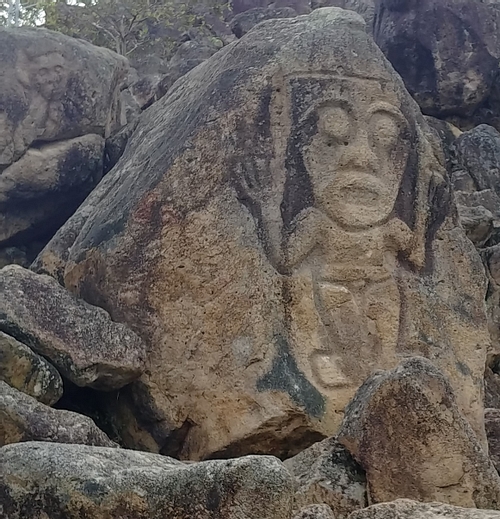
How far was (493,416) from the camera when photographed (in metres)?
6.93

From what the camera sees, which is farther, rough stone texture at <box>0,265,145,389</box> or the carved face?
the carved face

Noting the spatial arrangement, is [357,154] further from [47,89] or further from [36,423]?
[47,89]

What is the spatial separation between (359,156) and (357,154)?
0.02 m

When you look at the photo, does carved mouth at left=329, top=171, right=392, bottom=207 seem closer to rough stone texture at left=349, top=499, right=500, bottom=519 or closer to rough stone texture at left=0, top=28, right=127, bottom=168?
rough stone texture at left=349, top=499, right=500, bottom=519

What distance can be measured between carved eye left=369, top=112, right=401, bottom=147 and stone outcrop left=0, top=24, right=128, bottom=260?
3957mm

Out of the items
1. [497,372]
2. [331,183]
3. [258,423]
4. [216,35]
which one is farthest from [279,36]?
[216,35]

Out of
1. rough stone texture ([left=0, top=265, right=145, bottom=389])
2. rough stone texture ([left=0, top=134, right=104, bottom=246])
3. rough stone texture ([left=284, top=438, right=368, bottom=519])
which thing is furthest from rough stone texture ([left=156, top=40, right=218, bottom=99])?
rough stone texture ([left=284, top=438, right=368, bottom=519])

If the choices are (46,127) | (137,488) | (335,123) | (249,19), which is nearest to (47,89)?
(46,127)

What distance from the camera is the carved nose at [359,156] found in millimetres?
6363

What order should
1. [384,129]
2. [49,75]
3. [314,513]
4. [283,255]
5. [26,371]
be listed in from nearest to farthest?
1. [314,513]
2. [26,371]
3. [283,255]
4. [384,129]
5. [49,75]

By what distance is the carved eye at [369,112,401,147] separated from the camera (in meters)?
6.55

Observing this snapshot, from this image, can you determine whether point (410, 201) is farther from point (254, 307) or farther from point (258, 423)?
point (258, 423)

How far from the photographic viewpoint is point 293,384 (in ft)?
18.8

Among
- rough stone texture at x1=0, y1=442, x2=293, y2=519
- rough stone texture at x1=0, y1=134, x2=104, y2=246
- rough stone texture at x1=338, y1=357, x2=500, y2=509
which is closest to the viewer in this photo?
rough stone texture at x1=0, y1=442, x2=293, y2=519
